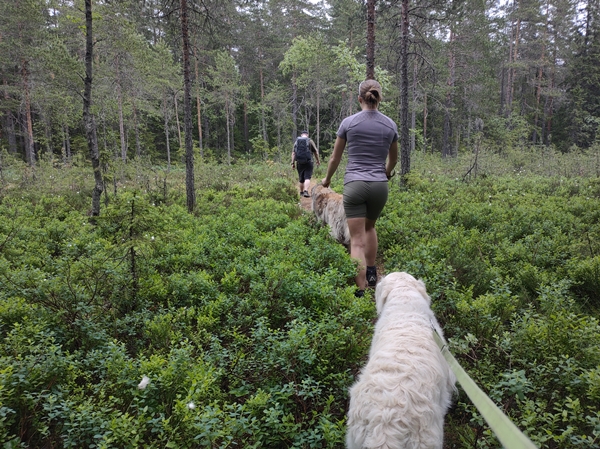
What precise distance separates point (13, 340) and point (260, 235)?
13.8ft

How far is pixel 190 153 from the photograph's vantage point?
992 cm

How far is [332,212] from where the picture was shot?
672 cm

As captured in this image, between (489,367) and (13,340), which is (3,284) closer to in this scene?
(13,340)

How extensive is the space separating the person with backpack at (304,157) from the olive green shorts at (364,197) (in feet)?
20.6

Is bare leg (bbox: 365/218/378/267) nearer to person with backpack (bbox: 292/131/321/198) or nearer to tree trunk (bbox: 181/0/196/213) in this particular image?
person with backpack (bbox: 292/131/321/198)

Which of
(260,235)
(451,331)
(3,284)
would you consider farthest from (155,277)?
(451,331)

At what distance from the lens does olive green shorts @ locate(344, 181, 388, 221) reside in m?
3.78

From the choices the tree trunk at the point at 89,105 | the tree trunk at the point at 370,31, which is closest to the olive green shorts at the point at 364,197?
the tree trunk at the point at 89,105

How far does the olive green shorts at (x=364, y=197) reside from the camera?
3781 mm

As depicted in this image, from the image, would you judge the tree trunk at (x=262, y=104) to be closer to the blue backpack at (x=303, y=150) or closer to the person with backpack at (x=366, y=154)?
the blue backpack at (x=303, y=150)

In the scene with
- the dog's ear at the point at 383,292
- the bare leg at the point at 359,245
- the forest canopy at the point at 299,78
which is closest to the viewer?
the dog's ear at the point at 383,292

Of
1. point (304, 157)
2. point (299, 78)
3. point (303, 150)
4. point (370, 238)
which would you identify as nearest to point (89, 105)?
point (303, 150)

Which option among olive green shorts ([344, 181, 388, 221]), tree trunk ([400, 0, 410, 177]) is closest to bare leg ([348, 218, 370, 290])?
olive green shorts ([344, 181, 388, 221])

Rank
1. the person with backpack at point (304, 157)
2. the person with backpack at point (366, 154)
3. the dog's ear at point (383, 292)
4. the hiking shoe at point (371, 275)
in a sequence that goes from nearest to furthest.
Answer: the dog's ear at point (383, 292)
the person with backpack at point (366, 154)
the hiking shoe at point (371, 275)
the person with backpack at point (304, 157)
